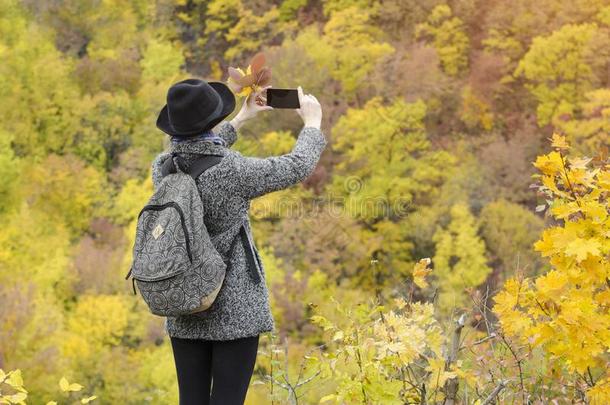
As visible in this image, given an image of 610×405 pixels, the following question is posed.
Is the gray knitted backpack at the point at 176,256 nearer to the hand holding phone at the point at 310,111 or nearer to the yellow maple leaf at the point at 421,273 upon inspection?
the hand holding phone at the point at 310,111

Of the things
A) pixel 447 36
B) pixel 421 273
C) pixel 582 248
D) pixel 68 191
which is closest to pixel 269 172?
pixel 421 273

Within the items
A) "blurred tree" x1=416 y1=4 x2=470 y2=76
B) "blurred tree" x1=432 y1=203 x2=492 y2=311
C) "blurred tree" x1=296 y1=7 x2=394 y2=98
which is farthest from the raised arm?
"blurred tree" x1=416 y1=4 x2=470 y2=76

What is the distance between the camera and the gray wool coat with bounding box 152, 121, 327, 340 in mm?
2291

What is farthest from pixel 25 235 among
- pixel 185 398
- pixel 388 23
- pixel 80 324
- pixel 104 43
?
pixel 185 398

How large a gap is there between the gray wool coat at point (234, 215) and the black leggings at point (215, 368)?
5 cm

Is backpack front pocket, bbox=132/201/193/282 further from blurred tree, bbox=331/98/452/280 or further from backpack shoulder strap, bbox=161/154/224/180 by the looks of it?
blurred tree, bbox=331/98/452/280

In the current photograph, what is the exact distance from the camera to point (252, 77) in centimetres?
270

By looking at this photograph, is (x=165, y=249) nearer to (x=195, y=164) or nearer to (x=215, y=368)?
(x=195, y=164)

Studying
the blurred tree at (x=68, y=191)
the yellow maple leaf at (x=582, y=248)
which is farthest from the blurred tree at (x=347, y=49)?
the yellow maple leaf at (x=582, y=248)

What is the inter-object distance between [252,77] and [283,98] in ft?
0.53

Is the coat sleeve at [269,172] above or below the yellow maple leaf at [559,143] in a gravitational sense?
above

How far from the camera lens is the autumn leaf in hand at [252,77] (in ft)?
8.85

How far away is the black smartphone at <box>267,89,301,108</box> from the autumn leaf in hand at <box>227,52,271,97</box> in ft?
0.21

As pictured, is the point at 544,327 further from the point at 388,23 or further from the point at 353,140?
the point at 388,23
